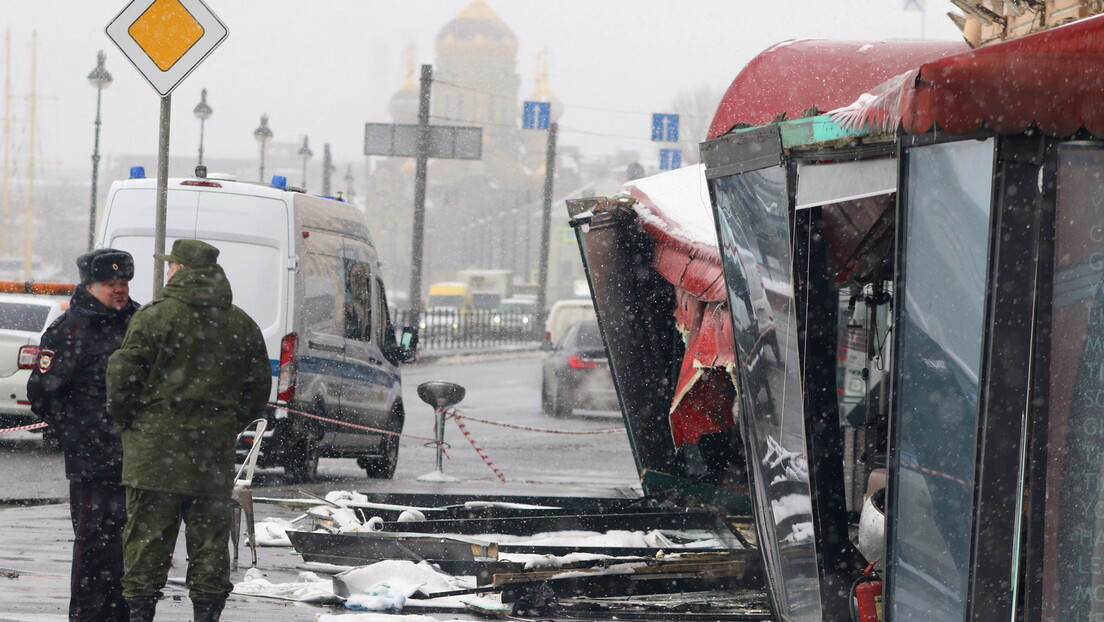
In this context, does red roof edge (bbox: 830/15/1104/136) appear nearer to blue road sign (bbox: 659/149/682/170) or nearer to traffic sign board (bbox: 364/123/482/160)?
traffic sign board (bbox: 364/123/482/160)

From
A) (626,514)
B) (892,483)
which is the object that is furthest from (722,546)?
(892,483)

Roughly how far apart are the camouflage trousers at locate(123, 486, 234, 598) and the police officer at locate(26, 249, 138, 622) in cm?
31

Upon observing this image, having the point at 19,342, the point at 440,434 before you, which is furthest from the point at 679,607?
the point at 19,342

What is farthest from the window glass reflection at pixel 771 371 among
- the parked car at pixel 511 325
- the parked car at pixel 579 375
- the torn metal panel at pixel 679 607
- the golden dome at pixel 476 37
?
the golden dome at pixel 476 37

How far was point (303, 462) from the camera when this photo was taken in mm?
12211

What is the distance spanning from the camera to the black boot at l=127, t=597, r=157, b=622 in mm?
5555

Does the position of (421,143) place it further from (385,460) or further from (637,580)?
(637,580)

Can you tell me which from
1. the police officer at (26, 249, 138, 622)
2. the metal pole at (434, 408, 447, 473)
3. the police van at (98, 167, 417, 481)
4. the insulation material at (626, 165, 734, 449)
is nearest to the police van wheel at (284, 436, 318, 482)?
the police van at (98, 167, 417, 481)

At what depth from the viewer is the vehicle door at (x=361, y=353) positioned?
1256 centimetres

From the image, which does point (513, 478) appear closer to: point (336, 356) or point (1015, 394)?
point (336, 356)

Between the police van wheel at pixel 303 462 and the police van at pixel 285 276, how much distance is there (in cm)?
1

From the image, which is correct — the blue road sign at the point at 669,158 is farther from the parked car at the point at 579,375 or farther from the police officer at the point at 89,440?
the police officer at the point at 89,440

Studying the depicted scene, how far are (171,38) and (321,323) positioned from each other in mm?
4578

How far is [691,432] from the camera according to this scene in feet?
29.5
